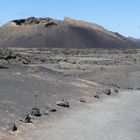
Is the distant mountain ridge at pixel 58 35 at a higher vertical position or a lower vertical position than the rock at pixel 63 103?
higher

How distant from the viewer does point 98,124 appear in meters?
19.5

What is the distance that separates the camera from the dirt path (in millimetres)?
16906

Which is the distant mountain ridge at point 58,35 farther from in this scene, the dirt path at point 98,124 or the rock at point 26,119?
the rock at point 26,119

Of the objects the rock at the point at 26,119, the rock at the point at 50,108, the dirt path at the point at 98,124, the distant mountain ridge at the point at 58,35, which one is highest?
the distant mountain ridge at the point at 58,35

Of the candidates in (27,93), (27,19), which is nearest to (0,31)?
(27,19)

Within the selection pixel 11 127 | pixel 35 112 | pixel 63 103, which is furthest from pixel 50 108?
pixel 11 127

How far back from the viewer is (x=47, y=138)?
16.3 metres

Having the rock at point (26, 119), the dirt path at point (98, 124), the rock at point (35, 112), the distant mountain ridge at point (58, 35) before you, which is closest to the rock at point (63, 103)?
the dirt path at point (98, 124)

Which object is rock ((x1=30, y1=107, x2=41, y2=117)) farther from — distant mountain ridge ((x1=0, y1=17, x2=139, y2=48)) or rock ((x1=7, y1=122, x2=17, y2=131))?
distant mountain ridge ((x1=0, y1=17, x2=139, y2=48))

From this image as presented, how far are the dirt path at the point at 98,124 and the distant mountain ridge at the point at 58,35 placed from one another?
125234 millimetres

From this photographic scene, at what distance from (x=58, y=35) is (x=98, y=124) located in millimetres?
132988

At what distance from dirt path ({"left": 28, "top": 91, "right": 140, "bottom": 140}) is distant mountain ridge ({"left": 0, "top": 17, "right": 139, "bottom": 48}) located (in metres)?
125

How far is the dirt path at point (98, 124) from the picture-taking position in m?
16.9

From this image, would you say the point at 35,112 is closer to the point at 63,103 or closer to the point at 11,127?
the point at 63,103
